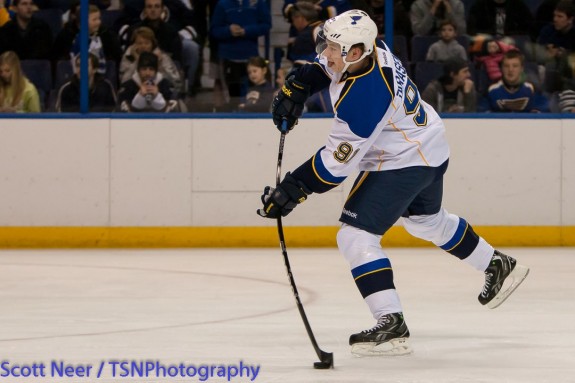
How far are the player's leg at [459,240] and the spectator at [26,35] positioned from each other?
434 centimetres

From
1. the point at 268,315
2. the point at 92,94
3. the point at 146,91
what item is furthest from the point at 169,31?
the point at 268,315

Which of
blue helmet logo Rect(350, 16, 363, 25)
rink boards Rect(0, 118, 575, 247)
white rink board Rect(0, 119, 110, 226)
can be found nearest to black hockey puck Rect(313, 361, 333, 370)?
blue helmet logo Rect(350, 16, 363, 25)

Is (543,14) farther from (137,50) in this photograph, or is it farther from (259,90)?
(137,50)

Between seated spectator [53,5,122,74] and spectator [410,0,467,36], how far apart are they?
6.75 feet

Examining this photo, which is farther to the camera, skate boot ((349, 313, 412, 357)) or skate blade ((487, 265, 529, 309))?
skate blade ((487, 265, 529, 309))

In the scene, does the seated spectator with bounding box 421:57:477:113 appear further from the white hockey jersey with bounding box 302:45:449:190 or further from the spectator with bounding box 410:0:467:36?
the white hockey jersey with bounding box 302:45:449:190

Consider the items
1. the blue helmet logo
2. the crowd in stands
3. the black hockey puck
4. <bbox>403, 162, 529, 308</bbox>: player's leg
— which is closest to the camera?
the black hockey puck

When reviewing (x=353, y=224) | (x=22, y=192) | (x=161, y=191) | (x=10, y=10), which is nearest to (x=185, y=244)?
(x=161, y=191)

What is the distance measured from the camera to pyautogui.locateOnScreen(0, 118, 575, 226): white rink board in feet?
28.5

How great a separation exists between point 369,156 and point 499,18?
175 inches

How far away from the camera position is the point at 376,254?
15.1 ft

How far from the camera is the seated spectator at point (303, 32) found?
8.79 meters

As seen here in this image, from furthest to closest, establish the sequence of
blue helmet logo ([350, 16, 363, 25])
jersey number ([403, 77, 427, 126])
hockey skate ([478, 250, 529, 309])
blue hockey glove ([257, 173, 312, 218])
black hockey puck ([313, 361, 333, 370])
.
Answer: hockey skate ([478, 250, 529, 309]), jersey number ([403, 77, 427, 126]), blue helmet logo ([350, 16, 363, 25]), blue hockey glove ([257, 173, 312, 218]), black hockey puck ([313, 361, 333, 370])

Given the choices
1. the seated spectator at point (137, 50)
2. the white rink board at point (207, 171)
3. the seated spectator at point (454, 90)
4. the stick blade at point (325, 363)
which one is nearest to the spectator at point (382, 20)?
the seated spectator at point (454, 90)
